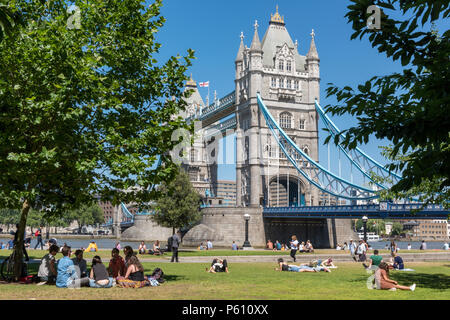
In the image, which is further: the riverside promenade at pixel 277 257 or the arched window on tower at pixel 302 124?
the arched window on tower at pixel 302 124

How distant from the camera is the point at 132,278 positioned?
1373 cm

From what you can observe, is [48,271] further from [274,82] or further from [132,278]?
[274,82]

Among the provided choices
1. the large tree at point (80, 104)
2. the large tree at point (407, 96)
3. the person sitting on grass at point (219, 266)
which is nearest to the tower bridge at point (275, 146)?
the person sitting on grass at point (219, 266)

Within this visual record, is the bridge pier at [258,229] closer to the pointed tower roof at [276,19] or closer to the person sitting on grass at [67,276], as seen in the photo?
the pointed tower roof at [276,19]

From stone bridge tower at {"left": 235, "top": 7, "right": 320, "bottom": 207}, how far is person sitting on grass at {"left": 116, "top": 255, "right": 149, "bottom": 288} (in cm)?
5747

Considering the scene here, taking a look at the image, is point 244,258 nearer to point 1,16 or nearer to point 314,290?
point 314,290

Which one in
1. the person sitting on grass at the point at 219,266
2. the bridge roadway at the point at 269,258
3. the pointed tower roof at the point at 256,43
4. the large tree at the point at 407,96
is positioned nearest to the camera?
the large tree at the point at 407,96

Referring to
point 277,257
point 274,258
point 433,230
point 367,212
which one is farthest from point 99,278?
point 433,230

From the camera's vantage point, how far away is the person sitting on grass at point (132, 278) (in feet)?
44.2

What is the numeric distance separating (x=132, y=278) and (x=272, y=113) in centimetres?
6200

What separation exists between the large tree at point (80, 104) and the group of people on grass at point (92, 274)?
140 centimetres

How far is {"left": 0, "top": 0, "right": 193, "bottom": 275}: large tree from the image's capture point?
13078 mm

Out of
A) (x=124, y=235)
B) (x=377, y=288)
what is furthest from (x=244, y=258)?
(x=124, y=235)

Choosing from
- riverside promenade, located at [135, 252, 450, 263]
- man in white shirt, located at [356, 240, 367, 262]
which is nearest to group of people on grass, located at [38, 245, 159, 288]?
riverside promenade, located at [135, 252, 450, 263]
